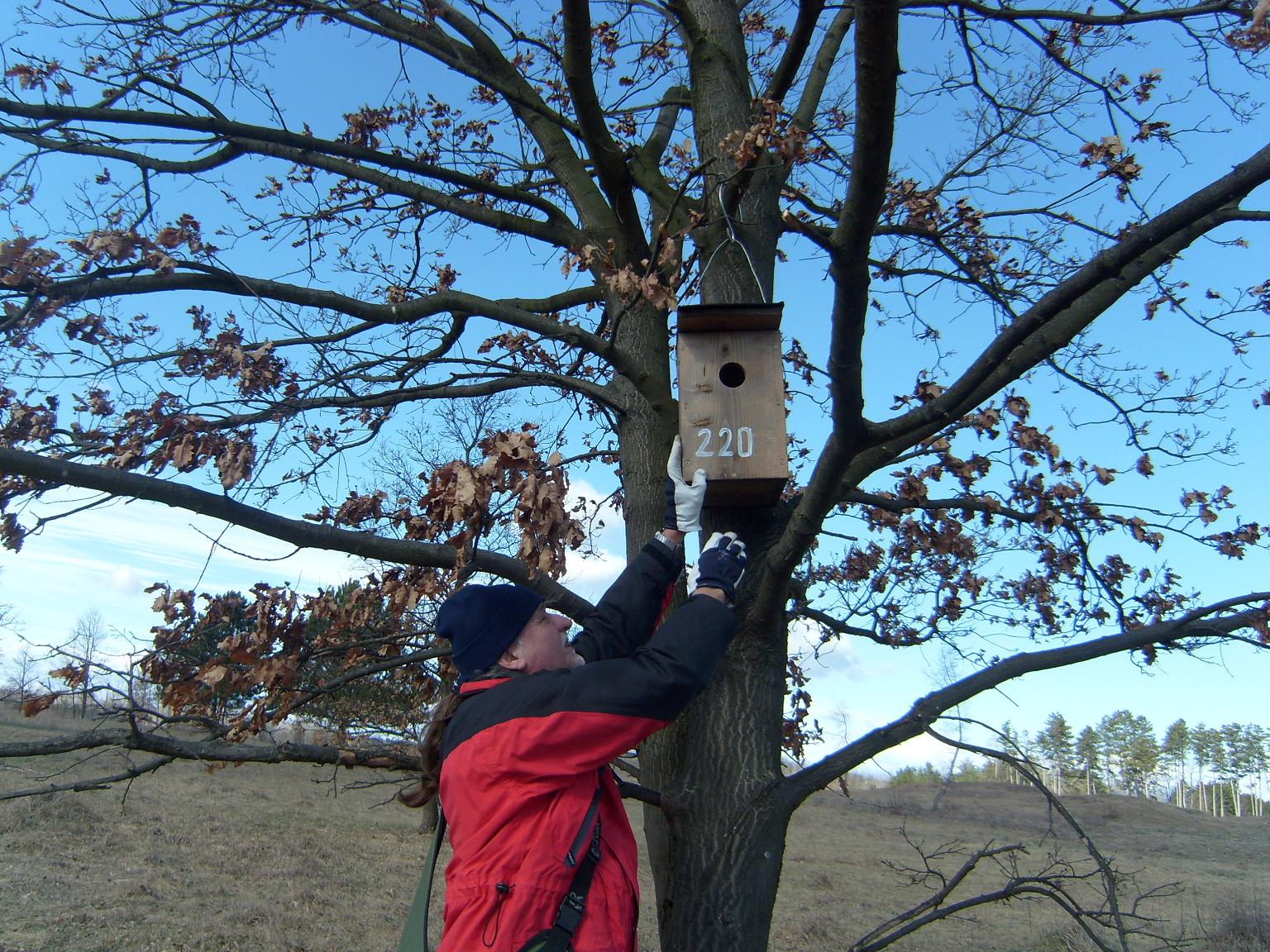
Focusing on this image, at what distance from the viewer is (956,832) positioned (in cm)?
2972

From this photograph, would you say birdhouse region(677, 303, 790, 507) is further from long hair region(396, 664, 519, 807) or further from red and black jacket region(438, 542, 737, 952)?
long hair region(396, 664, 519, 807)

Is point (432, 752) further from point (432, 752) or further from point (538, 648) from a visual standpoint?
point (538, 648)

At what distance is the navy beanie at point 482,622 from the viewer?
2631 mm

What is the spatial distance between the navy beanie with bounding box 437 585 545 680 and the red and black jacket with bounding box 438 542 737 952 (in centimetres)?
19

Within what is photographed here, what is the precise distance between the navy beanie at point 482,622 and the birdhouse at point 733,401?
89 cm

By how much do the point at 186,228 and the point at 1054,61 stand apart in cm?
458

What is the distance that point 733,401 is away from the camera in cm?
332

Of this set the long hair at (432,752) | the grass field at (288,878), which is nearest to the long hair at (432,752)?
the long hair at (432,752)

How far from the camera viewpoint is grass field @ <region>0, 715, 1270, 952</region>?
11422 millimetres

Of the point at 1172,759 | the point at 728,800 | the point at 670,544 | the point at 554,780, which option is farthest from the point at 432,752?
the point at 1172,759

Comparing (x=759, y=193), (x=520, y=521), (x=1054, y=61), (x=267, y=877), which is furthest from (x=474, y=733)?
(x=267, y=877)

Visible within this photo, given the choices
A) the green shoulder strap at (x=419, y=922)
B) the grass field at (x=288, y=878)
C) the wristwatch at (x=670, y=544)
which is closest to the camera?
the green shoulder strap at (x=419, y=922)

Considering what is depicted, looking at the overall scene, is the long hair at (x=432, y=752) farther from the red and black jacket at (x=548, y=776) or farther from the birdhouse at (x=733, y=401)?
the birdhouse at (x=733, y=401)

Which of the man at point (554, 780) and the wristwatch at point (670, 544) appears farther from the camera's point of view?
the wristwatch at point (670, 544)
